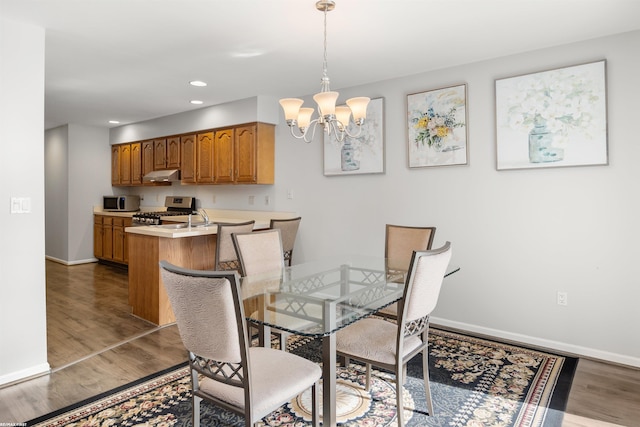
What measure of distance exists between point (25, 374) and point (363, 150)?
320 centimetres

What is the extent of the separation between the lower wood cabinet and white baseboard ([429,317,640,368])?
4697 millimetres

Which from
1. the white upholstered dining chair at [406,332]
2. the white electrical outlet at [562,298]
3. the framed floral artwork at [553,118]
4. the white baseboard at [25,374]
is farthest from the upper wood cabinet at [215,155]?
the white electrical outlet at [562,298]

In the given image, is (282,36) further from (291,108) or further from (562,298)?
(562,298)

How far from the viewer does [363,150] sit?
400 centimetres

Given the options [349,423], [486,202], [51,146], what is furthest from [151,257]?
[51,146]

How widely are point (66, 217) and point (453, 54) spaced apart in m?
6.13

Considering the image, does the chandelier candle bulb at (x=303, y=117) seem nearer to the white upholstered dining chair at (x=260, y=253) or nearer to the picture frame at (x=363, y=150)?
the white upholstered dining chair at (x=260, y=253)

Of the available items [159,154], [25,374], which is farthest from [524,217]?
[159,154]

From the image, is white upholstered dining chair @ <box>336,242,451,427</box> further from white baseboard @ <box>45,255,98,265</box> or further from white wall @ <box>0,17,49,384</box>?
white baseboard @ <box>45,255,98,265</box>

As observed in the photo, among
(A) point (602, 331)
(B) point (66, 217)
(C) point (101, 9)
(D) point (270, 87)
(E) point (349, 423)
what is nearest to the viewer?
(E) point (349, 423)

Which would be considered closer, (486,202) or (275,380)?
(275,380)

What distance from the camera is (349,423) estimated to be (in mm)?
2078

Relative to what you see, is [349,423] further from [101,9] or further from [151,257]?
[101,9]

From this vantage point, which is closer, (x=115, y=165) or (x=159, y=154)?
(x=159, y=154)
